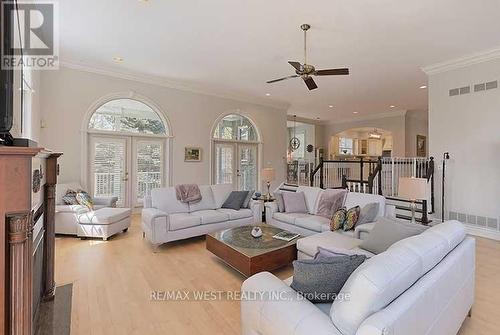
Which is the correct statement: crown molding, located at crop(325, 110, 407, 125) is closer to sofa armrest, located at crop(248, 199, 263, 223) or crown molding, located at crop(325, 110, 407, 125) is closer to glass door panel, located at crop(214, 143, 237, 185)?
glass door panel, located at crop(214, 143, 237, 185)

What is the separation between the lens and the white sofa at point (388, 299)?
119 centimetres

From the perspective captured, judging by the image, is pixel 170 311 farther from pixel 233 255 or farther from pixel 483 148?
pixel 483 148

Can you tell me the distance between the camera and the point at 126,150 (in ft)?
20.3

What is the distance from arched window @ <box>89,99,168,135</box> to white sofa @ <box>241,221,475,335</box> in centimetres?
565

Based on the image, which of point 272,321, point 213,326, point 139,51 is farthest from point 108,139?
point 272,321

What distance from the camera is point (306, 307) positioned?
4.66ft

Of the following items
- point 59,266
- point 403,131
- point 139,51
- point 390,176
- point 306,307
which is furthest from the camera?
point 403,131

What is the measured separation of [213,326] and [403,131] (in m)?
10.1

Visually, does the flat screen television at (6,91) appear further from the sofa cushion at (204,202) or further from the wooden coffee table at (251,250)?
the sofa cushion at (204,202)

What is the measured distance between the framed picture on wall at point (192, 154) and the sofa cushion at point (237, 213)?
2.61m

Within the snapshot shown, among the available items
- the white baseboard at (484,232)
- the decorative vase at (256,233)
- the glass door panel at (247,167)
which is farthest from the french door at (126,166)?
the white baseboard at (484,232)

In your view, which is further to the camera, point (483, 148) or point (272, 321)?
point (483, 148)

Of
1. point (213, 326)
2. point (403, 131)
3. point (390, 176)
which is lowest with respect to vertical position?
point (213, 326)

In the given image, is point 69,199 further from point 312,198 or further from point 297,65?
point 297,65
